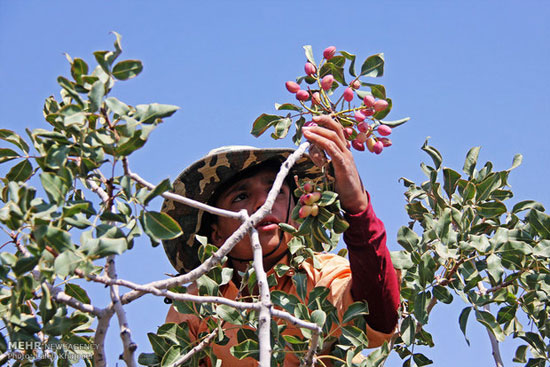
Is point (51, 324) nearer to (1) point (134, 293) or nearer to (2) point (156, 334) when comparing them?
(1) point (134, 293)

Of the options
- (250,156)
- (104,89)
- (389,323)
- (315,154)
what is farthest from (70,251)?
(250,156)

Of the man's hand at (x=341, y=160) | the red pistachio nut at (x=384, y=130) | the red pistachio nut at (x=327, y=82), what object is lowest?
the man's hand at (x=341, y=160)

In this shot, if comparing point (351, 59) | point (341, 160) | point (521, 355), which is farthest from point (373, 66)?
point (521, 355)

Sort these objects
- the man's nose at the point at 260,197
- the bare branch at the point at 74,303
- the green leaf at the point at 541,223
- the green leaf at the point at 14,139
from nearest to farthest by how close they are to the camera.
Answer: the bare branch at the point at 74,303 → the green leaf at the point at 14,139 → the green leaf at the point at 541,223 → the man's nose at the point at 260,197

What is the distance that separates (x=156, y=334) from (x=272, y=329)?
0.41 meters

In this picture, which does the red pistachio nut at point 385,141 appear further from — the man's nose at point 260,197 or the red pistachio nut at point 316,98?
the man's nose at point 260,197

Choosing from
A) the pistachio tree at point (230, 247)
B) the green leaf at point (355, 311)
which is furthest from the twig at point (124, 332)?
the green leaf at point (355, 311)

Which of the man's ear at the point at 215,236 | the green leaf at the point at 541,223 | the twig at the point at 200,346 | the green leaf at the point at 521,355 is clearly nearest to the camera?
the twig at the point at 200,346

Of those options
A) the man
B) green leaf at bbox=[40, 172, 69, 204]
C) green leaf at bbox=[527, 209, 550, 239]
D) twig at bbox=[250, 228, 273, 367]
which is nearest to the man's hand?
the man

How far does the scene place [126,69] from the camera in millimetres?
1886

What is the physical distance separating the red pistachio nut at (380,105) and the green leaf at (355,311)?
1.99 feet

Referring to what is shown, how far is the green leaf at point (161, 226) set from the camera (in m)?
1.83

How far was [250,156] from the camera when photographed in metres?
3.03

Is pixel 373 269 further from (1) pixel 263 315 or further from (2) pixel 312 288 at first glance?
(1) pixel 263 315
